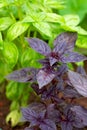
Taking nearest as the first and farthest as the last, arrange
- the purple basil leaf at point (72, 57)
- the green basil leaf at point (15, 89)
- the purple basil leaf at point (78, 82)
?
the purple basil leaf at point (78, 82), the purple basil leaf at point (72, 57), the green basil leaf at point (15, 89)

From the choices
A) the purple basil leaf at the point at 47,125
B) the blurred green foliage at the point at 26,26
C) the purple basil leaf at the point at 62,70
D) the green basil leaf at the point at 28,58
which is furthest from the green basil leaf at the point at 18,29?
the purple basil leaf at the point at 47,125

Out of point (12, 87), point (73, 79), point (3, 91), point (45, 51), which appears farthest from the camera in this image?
point (3, 91)

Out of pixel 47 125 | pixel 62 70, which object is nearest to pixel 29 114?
pixel 47 125

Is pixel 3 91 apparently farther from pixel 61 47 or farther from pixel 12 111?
pixel 61 47

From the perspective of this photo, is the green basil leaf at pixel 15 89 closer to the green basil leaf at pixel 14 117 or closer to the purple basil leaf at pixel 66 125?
the green basil leaf at pixel 14 117

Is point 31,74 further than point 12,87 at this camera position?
No

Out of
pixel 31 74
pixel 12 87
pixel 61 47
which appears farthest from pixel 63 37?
pixel 12 87
